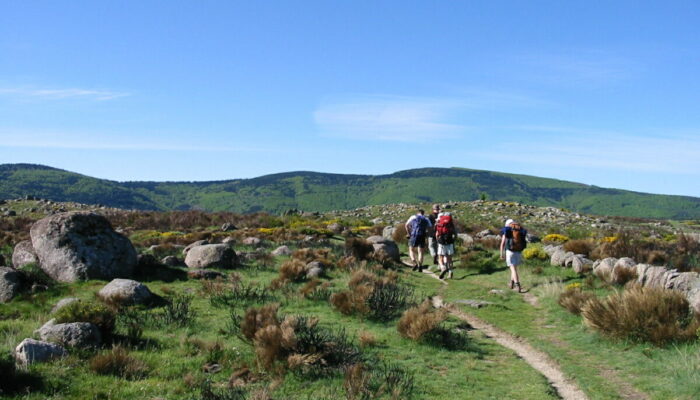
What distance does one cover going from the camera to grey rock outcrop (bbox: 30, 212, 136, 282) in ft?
48.2

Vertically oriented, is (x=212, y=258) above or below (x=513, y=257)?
below

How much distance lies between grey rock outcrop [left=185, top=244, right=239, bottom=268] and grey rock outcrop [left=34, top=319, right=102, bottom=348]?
9624 millimetres

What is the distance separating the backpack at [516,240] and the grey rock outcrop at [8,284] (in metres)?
14.4

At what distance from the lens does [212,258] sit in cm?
1827

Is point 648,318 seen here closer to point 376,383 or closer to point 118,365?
point 376,383

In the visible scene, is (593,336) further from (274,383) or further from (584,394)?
(274,383)

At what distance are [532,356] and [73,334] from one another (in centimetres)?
868

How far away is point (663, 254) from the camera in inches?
741

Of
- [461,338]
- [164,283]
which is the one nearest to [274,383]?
[461,338]

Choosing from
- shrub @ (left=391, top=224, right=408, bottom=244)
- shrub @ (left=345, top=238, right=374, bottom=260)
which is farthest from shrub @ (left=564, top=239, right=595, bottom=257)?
shrub @ (left=391, top=224, right=408, bottom=244)

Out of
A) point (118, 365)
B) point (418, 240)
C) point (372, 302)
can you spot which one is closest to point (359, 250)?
point (418, 240)

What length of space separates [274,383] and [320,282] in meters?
8.05

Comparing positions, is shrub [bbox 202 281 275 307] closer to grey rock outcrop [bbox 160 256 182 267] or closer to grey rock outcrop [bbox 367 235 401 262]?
grey rock outcrop [bbox 160 256 182 267]

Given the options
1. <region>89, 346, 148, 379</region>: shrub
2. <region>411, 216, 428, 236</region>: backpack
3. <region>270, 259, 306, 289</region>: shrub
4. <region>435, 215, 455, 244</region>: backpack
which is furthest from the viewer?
<region>411, 216, 428, 236</region>: backpack
